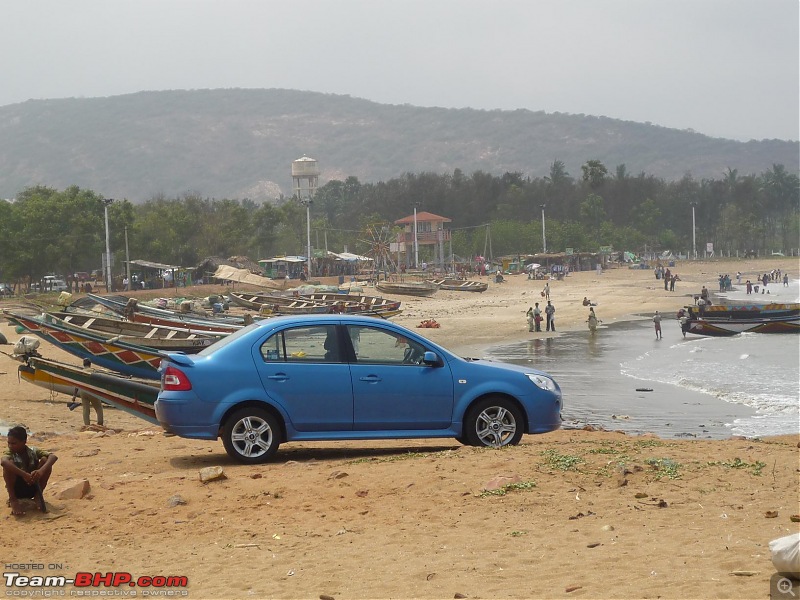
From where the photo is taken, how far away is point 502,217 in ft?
456

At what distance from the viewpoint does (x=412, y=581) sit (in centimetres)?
604

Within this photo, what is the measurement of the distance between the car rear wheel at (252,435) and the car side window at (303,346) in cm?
57

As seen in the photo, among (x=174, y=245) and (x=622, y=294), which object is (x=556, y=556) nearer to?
(x=622, y=294)

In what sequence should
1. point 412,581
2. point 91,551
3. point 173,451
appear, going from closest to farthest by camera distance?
1. point 412,581
2. point 91,551
3. point 173,451

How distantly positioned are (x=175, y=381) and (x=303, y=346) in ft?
4.31

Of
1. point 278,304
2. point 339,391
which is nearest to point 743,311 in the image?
point 278,304

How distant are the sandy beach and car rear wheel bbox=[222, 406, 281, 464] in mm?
202

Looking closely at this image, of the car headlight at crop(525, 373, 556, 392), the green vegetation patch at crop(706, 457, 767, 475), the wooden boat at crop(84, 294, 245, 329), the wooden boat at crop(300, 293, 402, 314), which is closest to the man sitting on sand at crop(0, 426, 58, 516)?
the car headlight at crop(525, 373, 556, 392)

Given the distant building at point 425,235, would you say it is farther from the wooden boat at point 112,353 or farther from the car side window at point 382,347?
the car side window at point 382,347

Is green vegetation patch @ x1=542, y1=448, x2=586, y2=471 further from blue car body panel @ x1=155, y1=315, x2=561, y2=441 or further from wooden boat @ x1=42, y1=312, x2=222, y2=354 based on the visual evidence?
wooden boat @ x1=42, y1=312, x2=222, y2=354

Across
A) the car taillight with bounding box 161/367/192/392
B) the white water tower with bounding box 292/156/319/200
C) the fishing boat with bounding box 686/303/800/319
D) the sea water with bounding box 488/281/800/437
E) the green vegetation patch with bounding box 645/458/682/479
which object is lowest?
the sea water with bounding box 488/281/800/437

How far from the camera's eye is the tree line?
9362 cm

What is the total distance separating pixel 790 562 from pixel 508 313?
4878 cm

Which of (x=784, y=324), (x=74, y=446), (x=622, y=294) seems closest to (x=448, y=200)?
(x=622, y=294)
